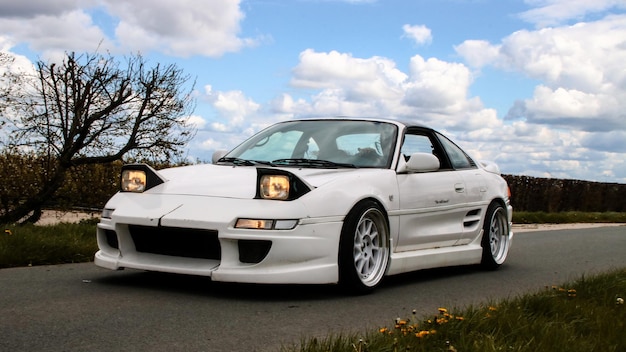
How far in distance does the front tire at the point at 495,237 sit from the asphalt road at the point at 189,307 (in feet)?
1.09

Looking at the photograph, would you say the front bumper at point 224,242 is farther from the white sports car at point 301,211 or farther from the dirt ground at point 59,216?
the dirt ground at point 59,216

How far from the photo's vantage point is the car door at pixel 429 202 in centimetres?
638

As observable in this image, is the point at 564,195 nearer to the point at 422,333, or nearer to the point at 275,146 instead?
the point at 275,146

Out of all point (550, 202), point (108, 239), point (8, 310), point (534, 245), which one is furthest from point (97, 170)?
point (550, 202)

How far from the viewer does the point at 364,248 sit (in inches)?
229

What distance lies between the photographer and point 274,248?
5.14m

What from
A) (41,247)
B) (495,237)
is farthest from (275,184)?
(495,237)

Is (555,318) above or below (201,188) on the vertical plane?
below

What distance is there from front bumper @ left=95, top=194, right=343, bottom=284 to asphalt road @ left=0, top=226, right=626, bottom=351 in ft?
0.64

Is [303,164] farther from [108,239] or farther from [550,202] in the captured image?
[550,202]

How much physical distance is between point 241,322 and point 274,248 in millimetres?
775

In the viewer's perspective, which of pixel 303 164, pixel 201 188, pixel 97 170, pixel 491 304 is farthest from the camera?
pixel 97 170

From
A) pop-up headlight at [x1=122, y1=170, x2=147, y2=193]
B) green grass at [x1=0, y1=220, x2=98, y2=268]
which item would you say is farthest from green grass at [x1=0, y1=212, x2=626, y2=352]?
pop-up headlight at [x1=122, y1=170, x2=147, y2=193]

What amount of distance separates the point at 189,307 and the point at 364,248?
1550 mm
